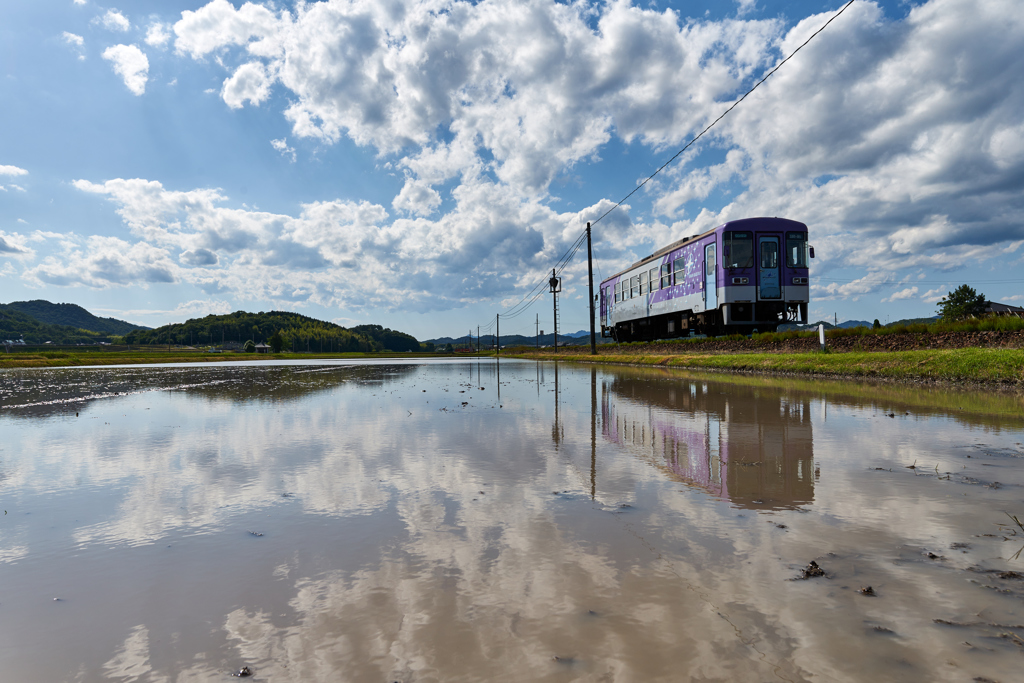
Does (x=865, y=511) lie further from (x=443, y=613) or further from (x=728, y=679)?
(x=443, y=613)

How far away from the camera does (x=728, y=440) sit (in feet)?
21.1

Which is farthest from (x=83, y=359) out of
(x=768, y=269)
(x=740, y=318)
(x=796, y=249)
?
(x=796, y=249)

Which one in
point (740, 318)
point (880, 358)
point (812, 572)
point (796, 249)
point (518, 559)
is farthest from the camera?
point (740, 318)

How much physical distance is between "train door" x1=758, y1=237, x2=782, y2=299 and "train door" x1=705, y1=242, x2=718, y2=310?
184 cm

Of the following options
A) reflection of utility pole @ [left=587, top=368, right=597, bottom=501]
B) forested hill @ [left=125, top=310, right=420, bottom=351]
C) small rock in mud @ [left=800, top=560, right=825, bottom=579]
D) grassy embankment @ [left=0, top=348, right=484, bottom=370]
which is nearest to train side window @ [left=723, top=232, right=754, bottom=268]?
reflection of utility pole @ [left=587, top=368, right=597, bottom=501]

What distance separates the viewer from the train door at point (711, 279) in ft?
78.0

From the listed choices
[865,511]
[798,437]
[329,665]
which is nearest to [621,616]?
[329,665]

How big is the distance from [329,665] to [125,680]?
0.75 meters

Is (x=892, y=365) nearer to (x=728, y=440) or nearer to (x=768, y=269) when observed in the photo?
(x=768, y=269)

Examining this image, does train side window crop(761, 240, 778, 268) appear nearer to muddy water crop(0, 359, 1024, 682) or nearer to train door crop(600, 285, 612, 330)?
muddy water crop(0, 359, 1024, 682)

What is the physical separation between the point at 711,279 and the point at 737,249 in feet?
6.53

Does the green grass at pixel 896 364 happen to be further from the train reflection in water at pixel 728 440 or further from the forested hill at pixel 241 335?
the forested hill at pixel 241 335

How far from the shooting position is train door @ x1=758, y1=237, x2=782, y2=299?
2291 cm

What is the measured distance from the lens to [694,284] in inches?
1022
